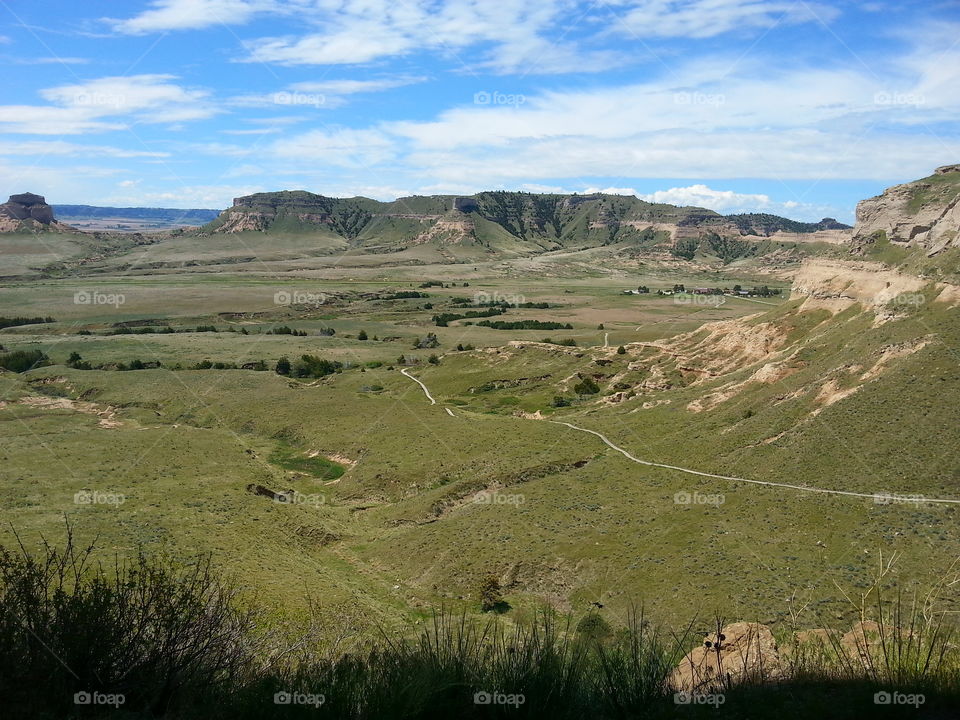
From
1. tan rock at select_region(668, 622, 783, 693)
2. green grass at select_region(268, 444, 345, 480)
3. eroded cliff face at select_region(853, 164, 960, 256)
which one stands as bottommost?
green grass at select_region(268, 444, 345, 480)

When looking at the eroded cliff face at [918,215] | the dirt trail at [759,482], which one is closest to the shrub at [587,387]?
the dirt trail at [759,482]

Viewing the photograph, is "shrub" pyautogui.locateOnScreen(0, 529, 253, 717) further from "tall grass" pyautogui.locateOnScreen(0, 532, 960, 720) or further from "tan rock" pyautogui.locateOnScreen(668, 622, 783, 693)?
"tan rock" pyautogui.locateOnScreen(668, 622, 783, 693)

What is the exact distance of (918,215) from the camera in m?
66.3

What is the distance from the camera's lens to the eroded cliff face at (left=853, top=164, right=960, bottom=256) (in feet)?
186

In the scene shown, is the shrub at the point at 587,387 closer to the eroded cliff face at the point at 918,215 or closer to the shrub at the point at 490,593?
the eroded cliff face at the point at 918,215

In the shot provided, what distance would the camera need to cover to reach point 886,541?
26.9 metres

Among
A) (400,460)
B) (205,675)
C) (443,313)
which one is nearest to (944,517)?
(205,675)

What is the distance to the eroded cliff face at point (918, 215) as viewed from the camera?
56.6m

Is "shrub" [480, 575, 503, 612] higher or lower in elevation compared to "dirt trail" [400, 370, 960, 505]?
lower

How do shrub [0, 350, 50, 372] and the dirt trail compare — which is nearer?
the dirt trail

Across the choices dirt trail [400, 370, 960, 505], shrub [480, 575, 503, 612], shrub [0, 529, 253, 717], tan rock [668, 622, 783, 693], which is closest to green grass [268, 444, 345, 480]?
dirt trail [400, 370, 960, 505]

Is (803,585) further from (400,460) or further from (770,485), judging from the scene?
(400,460)

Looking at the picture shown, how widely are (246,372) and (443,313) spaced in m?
84.4

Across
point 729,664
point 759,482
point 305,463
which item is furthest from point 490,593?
point 305,463
